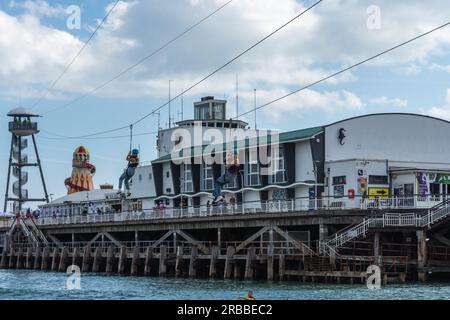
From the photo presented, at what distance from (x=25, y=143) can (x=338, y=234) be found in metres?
74.9

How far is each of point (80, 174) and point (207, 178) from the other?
6302 centimetres

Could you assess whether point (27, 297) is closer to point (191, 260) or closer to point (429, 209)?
point (191, 260)

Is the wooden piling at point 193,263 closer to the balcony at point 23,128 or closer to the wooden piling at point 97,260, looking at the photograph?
the wooden piling at point 97,260

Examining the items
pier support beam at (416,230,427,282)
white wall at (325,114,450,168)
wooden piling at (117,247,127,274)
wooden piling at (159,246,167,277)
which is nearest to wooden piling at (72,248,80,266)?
wooden piling at (117,247,127,274)

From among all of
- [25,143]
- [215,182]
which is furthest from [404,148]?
[25,143]

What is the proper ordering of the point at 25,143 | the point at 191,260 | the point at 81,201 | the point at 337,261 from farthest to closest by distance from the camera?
the point at 25,143
the point at 81,201
the point at 191,260
the point at 337,261

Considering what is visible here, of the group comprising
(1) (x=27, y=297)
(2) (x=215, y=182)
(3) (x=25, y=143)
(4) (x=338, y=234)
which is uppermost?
(3) (x=25, y=143)

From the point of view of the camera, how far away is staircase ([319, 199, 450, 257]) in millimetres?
54812

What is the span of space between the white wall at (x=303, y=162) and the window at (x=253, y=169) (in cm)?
441

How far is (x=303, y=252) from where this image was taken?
5628 cm

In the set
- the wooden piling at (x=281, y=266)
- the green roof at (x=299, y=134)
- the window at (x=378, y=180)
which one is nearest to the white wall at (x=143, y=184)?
the green roof at (x=299, y=134)

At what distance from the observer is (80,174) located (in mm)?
140250

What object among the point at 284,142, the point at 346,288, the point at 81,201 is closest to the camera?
the point at 346,288

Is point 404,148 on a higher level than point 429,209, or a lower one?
higher
